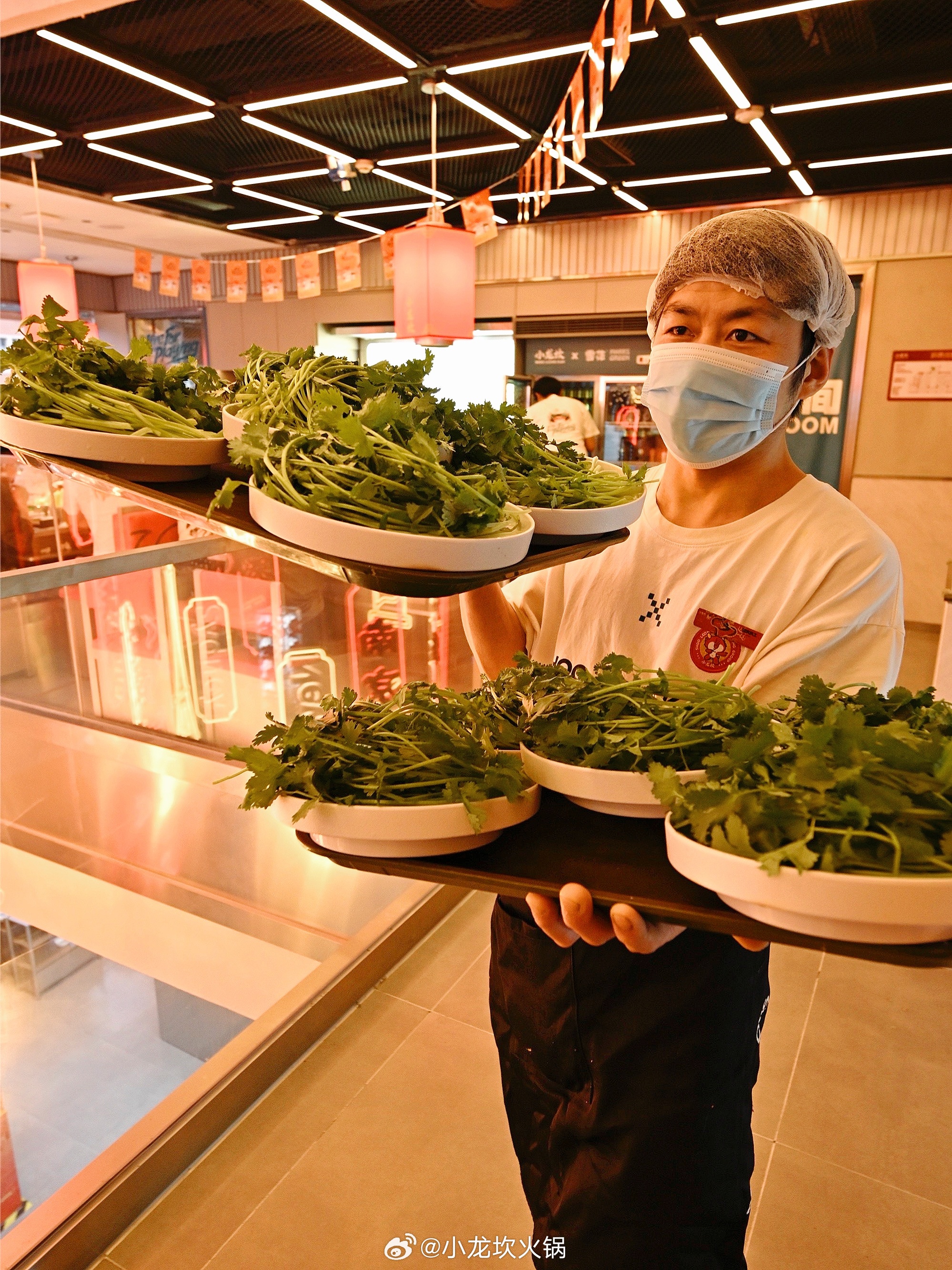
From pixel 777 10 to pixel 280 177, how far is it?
4.10m

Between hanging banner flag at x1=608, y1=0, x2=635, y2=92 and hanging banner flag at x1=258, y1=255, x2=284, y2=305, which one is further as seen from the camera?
hanging banner flag at x1=258, y1=255, x2=284, y2=305

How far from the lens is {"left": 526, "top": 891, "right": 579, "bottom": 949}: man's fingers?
1062 millimetres

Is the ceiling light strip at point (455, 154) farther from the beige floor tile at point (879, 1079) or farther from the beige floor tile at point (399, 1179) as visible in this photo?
the beige floor tile at point (399, 1179)

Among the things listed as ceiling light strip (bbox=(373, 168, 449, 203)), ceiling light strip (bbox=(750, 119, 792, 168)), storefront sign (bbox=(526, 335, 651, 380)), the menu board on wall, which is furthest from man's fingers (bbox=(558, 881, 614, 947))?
storefront sign (bbox=(526, 335, 651, 380))

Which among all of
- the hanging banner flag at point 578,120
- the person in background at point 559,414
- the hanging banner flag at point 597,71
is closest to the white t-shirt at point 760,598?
the hanging banner flag at point 597,71

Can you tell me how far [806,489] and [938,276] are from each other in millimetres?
6565

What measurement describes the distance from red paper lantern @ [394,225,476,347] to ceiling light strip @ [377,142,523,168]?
3.39ft

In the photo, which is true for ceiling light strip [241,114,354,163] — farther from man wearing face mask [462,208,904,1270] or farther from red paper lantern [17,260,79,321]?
man wearing face mask [462,208,904,1270]

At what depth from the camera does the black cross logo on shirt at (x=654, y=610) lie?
1.43 meters

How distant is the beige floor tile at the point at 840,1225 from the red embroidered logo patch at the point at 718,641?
4.85 ft

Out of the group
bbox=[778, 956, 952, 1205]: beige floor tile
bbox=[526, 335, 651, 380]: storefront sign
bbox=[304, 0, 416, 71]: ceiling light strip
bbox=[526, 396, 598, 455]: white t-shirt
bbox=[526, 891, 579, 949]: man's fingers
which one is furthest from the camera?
bbox=[526, 335, 651, 380]: storefront sign

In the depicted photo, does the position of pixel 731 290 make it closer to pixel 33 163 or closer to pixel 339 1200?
pixel 339 1200

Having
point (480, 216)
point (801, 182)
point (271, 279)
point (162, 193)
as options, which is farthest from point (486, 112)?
point (162, 193)

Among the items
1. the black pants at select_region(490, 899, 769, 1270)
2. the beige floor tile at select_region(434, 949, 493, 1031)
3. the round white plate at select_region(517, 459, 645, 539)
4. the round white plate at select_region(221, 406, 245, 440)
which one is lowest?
the beige floor tile at select_region(434, 949, 493, 1031)
